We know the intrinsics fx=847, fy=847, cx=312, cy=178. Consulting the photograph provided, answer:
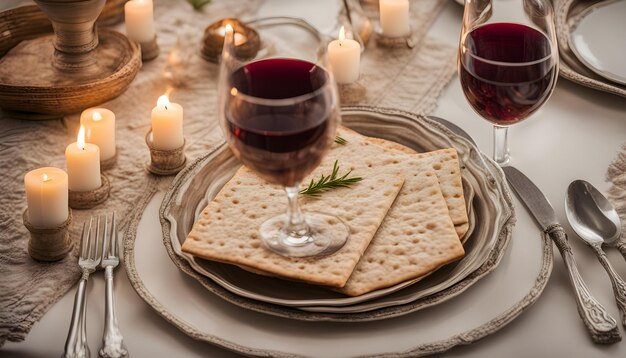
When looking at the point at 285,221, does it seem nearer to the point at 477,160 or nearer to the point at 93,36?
the point at 477,160

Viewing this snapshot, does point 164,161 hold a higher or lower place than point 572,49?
lower

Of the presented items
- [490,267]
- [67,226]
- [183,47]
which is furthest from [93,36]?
[490,267]

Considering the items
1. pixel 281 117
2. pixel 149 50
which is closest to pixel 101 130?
pixel 149 50

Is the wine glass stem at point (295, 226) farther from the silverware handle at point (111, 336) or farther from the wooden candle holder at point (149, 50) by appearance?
the wooden candle holder at point (149, 50)

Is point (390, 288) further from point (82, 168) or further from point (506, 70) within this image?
point (82, 168)

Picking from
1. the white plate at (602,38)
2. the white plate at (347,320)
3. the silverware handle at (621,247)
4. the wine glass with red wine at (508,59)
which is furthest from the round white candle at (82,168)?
the white plate at (602,38)

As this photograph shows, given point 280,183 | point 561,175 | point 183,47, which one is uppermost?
point 280,183

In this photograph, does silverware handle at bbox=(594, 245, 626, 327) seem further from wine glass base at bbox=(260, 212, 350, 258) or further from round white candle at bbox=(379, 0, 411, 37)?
round white candle at bbox=(379, 0, 411, 37)
